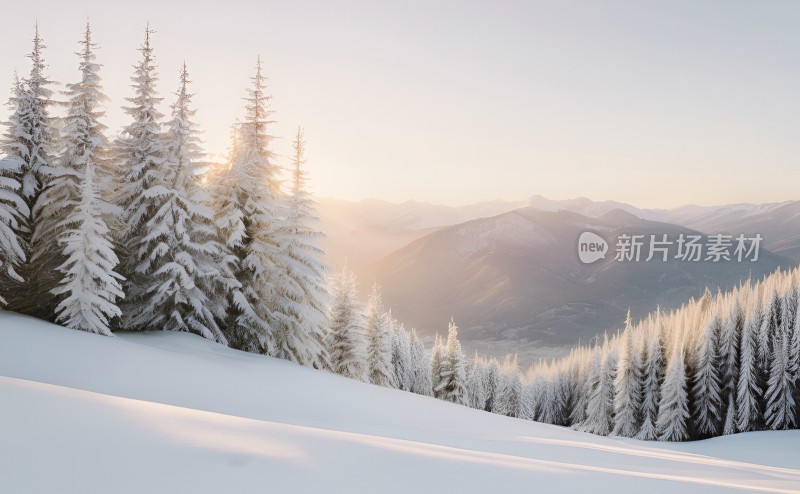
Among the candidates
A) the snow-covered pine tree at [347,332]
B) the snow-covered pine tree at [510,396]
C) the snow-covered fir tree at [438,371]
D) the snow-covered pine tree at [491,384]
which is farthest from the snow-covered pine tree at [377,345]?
the snow-covered pine tree at [510,396]

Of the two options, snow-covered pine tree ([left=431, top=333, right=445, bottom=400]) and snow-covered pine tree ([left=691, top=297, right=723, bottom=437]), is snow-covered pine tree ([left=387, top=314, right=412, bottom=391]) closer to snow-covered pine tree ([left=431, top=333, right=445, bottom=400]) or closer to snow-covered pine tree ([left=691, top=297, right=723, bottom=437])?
snow-covered pine tree ([left=431, top=333, right=445, bottom=400])

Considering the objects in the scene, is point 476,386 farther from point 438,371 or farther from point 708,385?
point 708,385

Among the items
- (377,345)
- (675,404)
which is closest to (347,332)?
(377,345)

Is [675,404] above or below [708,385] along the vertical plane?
below

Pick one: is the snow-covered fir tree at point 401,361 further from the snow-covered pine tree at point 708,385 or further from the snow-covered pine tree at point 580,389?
the snow-covered pine tree at point 708,385

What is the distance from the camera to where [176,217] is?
67.3 feet

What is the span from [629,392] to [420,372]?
25.4 metres

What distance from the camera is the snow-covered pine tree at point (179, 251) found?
1970 cm

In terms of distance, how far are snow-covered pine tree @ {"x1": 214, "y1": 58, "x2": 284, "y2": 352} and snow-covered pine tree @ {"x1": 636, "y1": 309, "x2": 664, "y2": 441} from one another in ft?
105

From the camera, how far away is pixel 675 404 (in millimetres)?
36281

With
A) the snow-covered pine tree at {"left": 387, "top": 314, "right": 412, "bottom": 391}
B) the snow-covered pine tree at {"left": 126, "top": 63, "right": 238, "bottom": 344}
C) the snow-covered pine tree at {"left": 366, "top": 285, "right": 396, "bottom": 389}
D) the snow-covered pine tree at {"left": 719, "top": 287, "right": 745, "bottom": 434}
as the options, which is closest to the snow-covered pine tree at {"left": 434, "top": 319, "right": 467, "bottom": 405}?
the snow-covered pine tree at {"left": 387, "top": 314, "right": 412, "bottom": 391}

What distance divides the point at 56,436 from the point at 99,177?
20.5m

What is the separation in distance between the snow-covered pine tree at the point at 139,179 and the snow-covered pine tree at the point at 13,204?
11.0ft

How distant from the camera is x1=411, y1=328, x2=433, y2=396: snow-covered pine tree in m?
58.8
